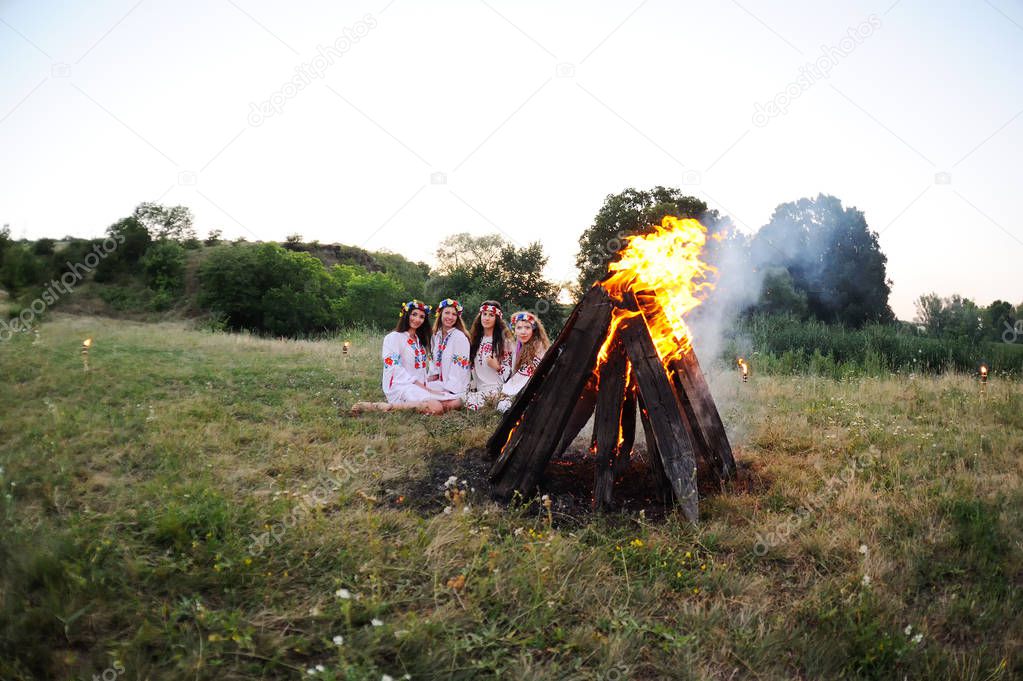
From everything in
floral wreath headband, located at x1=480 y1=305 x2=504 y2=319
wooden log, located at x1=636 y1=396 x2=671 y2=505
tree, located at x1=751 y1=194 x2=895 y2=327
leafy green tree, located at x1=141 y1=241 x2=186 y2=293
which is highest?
tree, located at x1=751 y1=194 x2=895 y2=327

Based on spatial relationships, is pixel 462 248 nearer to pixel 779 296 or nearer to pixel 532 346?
pixel 779 296

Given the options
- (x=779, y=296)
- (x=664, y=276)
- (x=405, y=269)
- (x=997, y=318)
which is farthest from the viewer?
(x=405, y=269)

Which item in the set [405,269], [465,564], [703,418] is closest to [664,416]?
[703,418]

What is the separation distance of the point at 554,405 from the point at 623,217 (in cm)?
1858

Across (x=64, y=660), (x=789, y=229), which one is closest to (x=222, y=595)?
(x=64, y=660)

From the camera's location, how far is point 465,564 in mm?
3502

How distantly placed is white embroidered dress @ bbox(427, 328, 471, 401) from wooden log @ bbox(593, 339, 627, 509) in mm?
4187

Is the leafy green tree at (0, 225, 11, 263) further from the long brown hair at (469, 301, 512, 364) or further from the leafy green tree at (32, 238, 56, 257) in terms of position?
the long brown hair at (469, 301, 512, 364)

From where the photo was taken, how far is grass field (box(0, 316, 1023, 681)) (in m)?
2.79

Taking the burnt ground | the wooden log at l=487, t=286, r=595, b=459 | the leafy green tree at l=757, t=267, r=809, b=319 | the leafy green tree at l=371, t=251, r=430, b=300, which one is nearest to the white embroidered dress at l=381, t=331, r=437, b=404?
the burnt ground

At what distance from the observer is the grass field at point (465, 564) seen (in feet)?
9.14

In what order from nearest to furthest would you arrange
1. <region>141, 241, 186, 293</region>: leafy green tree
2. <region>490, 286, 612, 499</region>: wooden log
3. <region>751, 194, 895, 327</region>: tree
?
<region>490, 286, 612, 499</region>: wooden log → <region>751, 194, 895, 327</region>: tree → <region>141, 241, 186, 293</region>: leafy green tree

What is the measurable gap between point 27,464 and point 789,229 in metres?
29.5

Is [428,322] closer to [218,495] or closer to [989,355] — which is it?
[218,495]
